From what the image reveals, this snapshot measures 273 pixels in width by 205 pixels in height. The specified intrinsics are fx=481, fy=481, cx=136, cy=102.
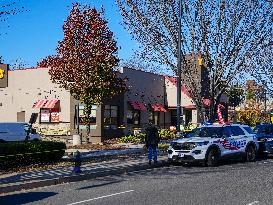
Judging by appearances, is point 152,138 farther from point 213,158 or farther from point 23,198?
point 23,198

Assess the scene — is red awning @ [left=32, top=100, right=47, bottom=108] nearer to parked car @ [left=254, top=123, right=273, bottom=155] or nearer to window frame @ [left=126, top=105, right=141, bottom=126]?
window frame @ [left=126, top=105, right=141, bottom=126]

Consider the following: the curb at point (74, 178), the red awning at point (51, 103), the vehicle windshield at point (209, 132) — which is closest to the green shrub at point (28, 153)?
the curb at point (74, 178)

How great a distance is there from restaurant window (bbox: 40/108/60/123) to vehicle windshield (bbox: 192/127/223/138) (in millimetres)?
20097

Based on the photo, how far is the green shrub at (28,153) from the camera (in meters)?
17.4

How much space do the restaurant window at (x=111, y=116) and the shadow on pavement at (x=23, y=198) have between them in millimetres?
23827

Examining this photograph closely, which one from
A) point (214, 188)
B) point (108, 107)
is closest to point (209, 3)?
point (108, 107)

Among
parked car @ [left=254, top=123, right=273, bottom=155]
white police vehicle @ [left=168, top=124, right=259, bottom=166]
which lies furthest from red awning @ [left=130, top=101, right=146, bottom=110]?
white police vehicle @ [left=168, top=124, right=259, bottom=166]

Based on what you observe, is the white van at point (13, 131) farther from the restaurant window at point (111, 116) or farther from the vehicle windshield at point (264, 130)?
the vehicle windshield at point (264, 130)

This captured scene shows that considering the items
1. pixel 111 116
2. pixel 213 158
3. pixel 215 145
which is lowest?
pixel 213 158

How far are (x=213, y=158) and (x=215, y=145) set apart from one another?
20.8 inches

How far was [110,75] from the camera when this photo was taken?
97.7 feet

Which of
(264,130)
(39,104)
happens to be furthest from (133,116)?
(264,130)

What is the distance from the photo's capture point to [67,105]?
126ft

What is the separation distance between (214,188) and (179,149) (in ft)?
21.3
